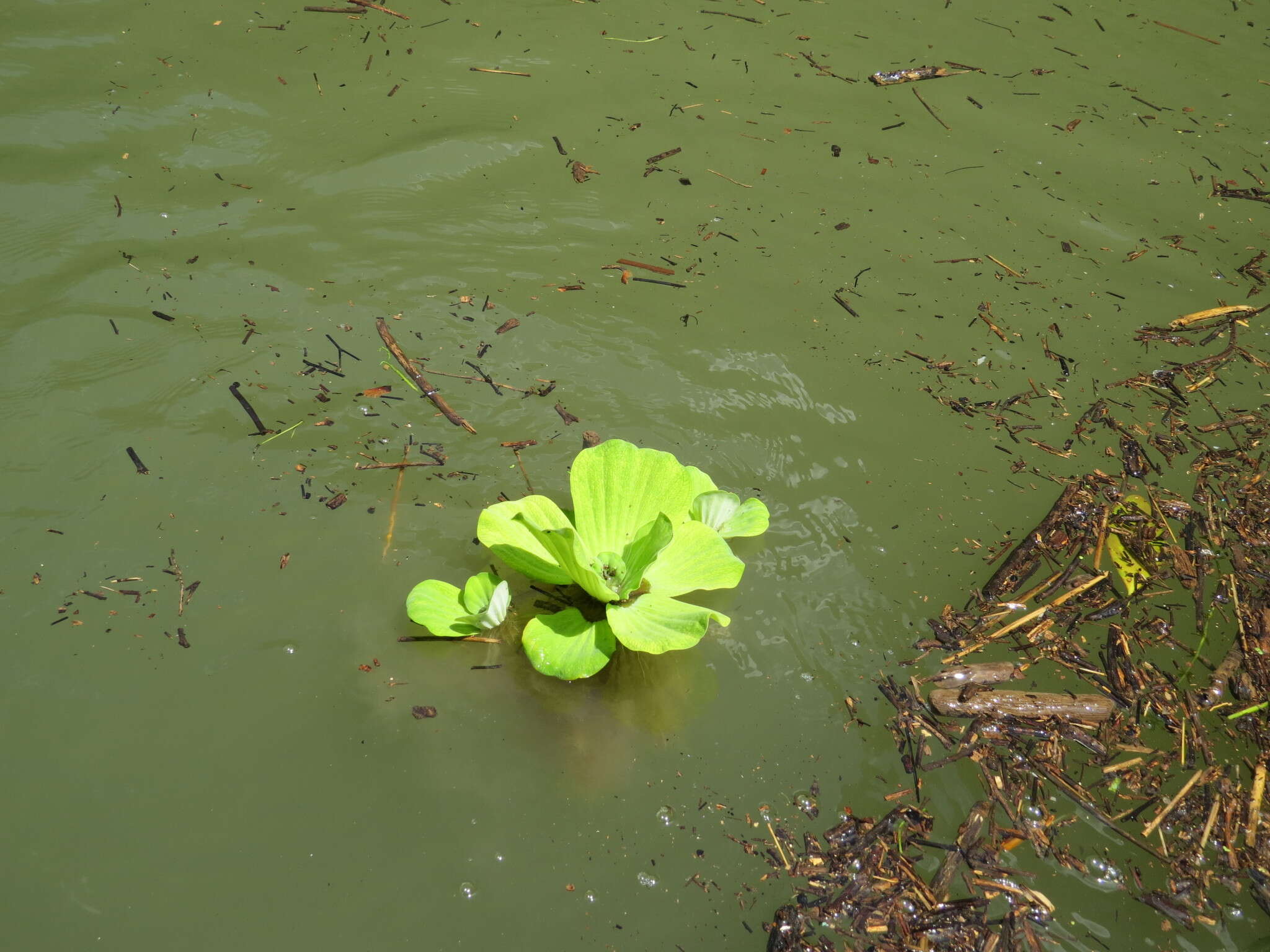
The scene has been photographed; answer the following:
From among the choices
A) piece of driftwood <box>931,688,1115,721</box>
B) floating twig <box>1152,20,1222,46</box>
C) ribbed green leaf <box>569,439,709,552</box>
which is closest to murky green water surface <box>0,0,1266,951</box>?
floating twig <box>1152,20,1222,46</box>

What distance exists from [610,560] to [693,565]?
0.23 m

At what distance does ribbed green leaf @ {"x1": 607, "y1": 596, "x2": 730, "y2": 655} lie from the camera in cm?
174

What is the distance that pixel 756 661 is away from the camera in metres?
1.95

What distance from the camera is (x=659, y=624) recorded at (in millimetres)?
1804

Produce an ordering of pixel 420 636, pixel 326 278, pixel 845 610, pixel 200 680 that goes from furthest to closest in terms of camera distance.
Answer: pixel 326 278, pixel 845 610, pixel 420 636, pixel 200 680

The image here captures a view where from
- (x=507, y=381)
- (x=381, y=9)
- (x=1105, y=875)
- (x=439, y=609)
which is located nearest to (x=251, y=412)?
(x=507, y=381)

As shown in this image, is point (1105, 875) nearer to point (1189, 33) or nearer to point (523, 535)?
point (523, 535)

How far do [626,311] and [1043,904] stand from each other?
6.16 feet

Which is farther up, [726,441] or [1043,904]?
[726,441]

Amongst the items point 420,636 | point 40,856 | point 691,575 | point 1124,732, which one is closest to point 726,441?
point 691,575

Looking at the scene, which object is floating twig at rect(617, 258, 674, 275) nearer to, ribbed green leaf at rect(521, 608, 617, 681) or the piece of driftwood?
ribbed green leaf at rect(521, 608, 617, 681)

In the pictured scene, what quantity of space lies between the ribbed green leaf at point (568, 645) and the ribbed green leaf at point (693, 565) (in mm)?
177

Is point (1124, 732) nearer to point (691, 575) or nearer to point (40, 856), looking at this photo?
point (691, 575)

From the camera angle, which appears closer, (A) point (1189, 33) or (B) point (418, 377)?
(B) point (418, 377)
